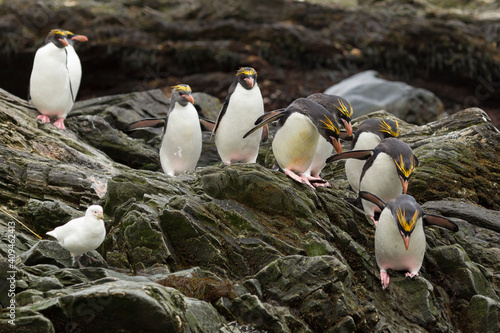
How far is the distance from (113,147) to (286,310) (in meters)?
7.09

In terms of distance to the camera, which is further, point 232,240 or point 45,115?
point 45,115

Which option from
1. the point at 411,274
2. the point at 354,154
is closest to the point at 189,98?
the point at 354,154

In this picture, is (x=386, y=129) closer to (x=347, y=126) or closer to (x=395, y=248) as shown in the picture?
(x=347, y=126)

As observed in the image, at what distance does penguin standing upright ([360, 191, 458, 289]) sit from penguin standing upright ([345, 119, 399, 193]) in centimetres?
Result: 194

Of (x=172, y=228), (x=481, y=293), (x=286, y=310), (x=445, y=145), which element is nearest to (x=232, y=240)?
(x=172, y=228)

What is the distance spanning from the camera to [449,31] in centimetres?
2391

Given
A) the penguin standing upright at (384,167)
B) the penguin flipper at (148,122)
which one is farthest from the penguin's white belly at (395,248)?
the penguin flipper at (148,122)

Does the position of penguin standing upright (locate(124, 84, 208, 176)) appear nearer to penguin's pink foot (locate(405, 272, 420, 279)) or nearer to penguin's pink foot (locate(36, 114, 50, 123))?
penguin's pink foot (locate(36, 114, 50, 123))

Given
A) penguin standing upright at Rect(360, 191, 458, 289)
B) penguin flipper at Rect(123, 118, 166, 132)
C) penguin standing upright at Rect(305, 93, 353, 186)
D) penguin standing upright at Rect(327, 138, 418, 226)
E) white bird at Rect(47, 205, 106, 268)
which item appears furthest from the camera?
penguin flipper at Rect(123, 118, 166, 132)

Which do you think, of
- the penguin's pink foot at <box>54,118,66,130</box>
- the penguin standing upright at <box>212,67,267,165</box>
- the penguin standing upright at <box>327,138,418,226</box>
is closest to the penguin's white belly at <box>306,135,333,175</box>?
the penguin standing upright at <box>327,138,418,226</box>

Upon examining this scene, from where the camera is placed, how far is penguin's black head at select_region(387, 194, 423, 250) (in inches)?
319

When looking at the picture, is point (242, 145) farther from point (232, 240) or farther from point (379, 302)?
point (379, 302)

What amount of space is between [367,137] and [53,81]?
20.1 ft

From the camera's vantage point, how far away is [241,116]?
9953 mm
